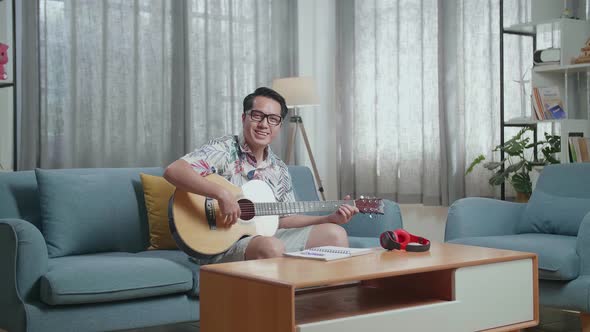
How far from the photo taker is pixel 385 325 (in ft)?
6.98

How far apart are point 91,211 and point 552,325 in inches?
81.4

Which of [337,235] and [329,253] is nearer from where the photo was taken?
[329,253]

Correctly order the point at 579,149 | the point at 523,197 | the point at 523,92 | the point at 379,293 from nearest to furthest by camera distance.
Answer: the point at 379,293 < the point at 579,149 < the point at 523,197 < the point at 523,92

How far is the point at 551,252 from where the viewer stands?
291cm

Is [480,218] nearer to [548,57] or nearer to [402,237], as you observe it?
[402,237]

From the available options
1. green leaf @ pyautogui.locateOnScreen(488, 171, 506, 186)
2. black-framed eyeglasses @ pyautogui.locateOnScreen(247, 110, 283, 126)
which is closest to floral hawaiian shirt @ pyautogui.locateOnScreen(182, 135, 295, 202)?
black-framed eyeglasses @ pyautogui.locateOnScreen(247, 110, 283, 126)

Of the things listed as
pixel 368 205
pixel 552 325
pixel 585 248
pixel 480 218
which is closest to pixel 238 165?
pixel 368 205

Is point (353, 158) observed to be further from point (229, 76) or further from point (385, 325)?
point (385, 325)

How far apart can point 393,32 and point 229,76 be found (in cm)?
127

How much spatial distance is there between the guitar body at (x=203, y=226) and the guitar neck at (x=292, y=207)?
0.14 ft

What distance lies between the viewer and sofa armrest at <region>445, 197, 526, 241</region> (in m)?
3.44

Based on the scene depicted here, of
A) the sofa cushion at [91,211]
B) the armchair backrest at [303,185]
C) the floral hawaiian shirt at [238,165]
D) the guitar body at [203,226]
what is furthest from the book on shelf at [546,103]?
the sofa cushion at [91,211]

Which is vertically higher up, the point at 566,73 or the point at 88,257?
the point at 566,73

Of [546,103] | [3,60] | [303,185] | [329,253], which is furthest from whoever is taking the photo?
[546,103]
